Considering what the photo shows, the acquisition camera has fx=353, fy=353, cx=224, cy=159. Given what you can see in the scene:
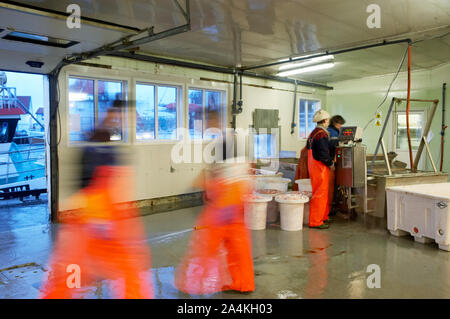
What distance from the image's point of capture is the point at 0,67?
5578 mm

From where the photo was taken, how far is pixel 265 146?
10.4 metres

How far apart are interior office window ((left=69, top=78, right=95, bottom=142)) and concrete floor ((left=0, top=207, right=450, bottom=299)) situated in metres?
1.80

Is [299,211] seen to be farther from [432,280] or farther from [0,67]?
[0,67]

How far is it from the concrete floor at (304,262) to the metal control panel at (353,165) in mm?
770

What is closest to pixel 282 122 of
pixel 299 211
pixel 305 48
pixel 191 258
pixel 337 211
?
pixel 305 48

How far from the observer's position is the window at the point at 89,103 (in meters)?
6.54

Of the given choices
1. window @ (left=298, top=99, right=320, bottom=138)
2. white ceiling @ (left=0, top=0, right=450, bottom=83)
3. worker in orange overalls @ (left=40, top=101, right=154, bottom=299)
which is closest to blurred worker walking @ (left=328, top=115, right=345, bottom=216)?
white ceiling @ (left=0, top=0, right=450, bottom=83)

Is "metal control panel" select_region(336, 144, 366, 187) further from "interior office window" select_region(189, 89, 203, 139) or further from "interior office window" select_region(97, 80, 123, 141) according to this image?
"interior office window" select_region(97, 80, 123, 141)

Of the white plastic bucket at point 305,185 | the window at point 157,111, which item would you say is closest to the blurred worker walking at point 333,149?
the white plastic bucket at point 305,185

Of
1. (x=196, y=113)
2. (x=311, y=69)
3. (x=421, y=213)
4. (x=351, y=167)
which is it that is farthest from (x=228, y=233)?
(x=311, y=69)

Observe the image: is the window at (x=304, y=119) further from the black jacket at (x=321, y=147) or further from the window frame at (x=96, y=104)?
the window frame at (x=96, y=104)

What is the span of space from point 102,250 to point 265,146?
6415 millimetres

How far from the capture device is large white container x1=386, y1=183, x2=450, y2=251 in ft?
15.0
